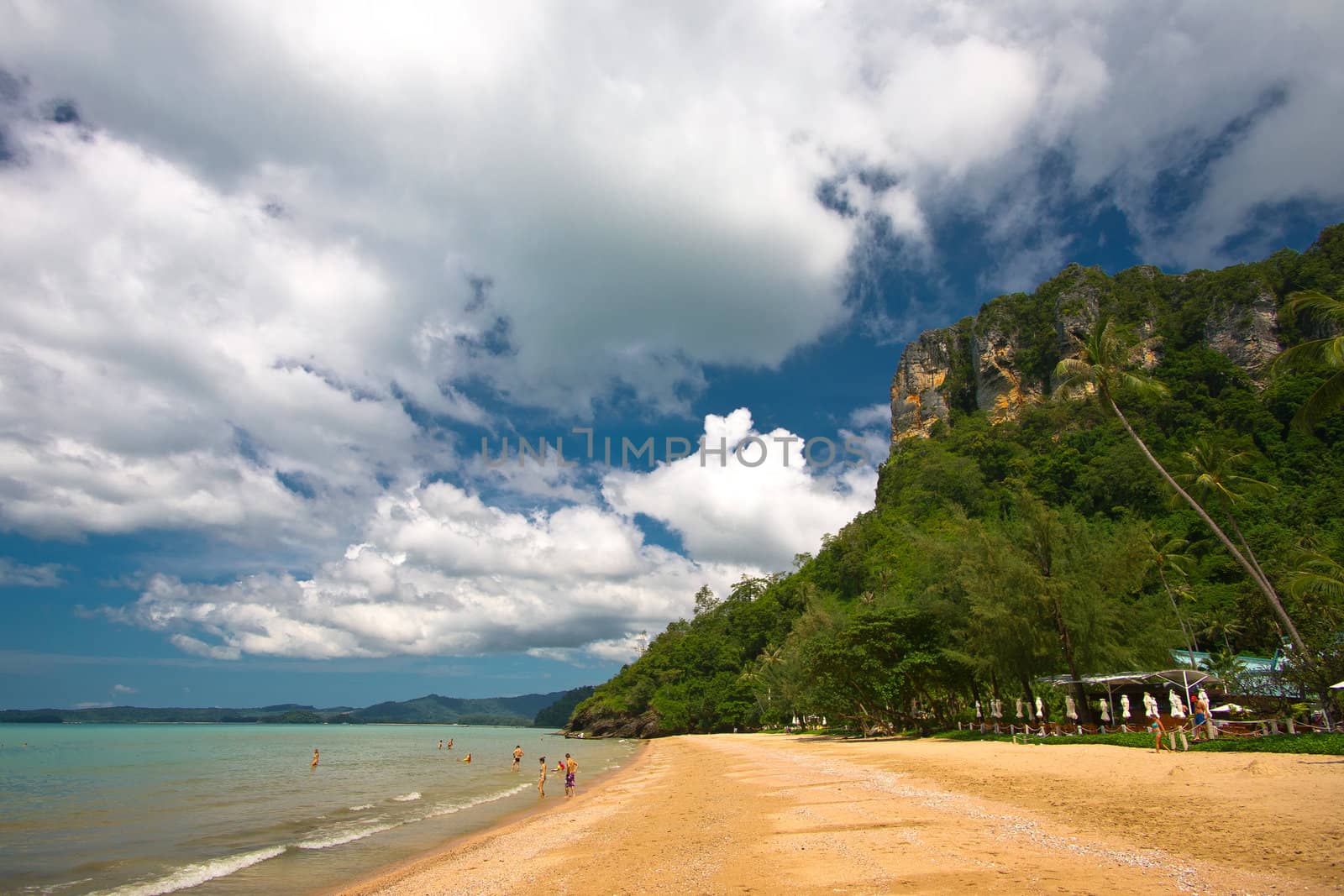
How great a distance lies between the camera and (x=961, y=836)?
30.4 feet

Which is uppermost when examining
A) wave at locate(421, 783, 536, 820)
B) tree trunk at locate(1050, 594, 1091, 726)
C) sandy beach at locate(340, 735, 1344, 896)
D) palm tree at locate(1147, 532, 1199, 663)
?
palm tree at locate(1147, 532, 1199, 663)

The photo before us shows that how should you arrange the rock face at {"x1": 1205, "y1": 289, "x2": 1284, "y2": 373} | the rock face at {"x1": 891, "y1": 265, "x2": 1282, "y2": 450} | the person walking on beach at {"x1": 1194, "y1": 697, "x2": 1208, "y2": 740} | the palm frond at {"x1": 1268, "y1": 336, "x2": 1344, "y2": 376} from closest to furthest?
the palm frond at {"x1": 1268, "y1": 336, "x2": 1344, "y2": 376}, the person walking on beach at {"x1": 1194, "y1": 697, "x2": 1208, "y2": 740}, the rock face at {"x1": 1205, "y1": 289, "x2": 1284, "y2": 373}, the rock face at {"x1": 891, "y1": 265, "x2": 1282, "y2": 450}

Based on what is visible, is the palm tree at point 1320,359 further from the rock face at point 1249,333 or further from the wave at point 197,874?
the rock face at point 1249,333

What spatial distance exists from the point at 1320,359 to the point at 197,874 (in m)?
27.9

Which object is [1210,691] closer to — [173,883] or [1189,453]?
[1189,453]

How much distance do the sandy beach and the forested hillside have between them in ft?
28.6

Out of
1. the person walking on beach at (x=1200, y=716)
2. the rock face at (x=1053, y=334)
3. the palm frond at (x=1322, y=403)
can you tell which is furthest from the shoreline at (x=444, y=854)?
the rock face at (x=1053, y=334)

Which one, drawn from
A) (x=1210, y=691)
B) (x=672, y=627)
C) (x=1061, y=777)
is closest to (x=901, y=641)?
(x=1210, y=691)

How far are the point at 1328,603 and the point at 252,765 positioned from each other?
198 feet

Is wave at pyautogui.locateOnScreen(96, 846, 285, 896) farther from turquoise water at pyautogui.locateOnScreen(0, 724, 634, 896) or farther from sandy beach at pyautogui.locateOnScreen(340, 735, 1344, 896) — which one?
sandy beach at pyautogui.locateOnScreen(340, 735, 1344, 896)

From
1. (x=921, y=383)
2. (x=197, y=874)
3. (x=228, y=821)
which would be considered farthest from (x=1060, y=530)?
(x=921, y=383)

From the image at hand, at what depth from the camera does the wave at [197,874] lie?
1223 cm

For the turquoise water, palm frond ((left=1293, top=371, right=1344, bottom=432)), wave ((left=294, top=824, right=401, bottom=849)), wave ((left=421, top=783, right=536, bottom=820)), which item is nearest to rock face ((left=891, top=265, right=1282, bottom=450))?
palm frond ((left=1293, top=371, right=1344, bottom=432))

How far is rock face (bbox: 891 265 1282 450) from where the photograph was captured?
8381 centimetres
